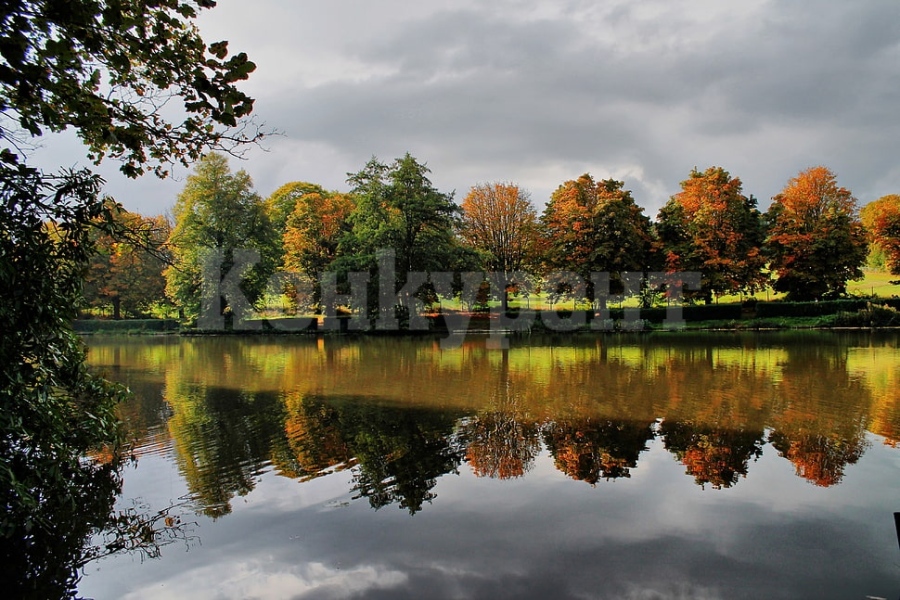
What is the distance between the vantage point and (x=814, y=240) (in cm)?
3241

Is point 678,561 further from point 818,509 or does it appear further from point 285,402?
point 285,402

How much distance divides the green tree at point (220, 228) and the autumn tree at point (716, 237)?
25718 mm

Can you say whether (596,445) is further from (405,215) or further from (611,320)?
(405,215)

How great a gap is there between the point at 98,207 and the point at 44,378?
1.67m

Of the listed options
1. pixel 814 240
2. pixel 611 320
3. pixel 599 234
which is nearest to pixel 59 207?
pixel 611 320

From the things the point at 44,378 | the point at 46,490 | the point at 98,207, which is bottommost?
the point at 46,490

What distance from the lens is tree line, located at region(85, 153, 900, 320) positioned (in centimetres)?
3316

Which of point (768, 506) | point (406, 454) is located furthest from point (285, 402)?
point (768, 506)

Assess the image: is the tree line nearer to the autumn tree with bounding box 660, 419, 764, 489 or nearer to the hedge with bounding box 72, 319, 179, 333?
the hedge with bounding box 72, 319, 179, 333

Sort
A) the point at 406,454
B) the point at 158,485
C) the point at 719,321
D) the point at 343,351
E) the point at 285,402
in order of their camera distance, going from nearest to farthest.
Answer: the point at 158,485
the point at 406,454
the point at 285,402
the point at 343,351
the point at 719,321

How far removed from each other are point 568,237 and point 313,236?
56.5ft

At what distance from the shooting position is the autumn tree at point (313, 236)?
38.1 m

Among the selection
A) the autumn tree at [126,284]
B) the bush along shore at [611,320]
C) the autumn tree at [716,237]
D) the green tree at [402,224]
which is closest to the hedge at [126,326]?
the autumn tree at [126,284]

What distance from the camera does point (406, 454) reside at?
25.3 ft
